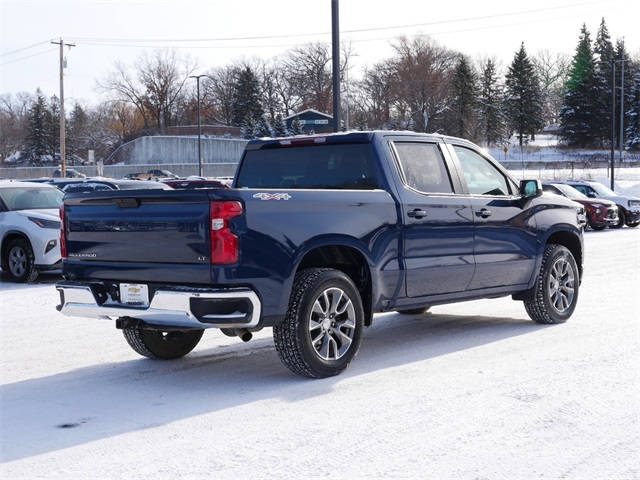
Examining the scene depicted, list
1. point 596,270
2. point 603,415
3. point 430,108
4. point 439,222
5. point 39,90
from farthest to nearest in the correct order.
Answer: point 39,90 < point 430,108 < point 596,270 < point 439,222 < point 603,415

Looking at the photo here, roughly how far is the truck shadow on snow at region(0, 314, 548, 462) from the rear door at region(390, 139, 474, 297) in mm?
667

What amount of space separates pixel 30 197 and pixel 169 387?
32.3ft

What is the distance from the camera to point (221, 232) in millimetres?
6090

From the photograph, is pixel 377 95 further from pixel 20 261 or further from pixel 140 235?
pixel 140 235

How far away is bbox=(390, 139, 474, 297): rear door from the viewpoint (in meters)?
7.54

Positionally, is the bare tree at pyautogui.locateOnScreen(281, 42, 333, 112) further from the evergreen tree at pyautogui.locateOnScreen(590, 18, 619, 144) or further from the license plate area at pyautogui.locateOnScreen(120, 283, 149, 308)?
the license plate area at pyautogui.locateOnScreen(120, 283, 149, 308)

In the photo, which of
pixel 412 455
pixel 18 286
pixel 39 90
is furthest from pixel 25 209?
pixel 39 90

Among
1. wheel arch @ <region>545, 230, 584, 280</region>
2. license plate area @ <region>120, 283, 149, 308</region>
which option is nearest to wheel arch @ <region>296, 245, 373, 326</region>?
license plate area @ <region>120, 283, 149, 308</region>

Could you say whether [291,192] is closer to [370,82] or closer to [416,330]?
[416,330]

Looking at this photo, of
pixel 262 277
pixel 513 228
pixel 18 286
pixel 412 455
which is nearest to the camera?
pixel 412 455

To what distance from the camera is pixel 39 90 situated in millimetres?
119188

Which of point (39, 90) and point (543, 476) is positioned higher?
point (39, 90)

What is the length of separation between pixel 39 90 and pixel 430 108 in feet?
178

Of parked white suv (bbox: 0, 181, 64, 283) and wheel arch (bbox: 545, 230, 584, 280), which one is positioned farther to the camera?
parked white suv (bbox: 0, 181, 64, 283)
